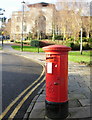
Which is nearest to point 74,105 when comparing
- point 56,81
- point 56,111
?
point 56,111

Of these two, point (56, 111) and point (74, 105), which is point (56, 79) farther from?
point (74, 105)

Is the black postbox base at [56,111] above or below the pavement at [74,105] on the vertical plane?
above

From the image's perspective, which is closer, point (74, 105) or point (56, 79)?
point (56, 79)

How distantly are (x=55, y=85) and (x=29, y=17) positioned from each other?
5605cm

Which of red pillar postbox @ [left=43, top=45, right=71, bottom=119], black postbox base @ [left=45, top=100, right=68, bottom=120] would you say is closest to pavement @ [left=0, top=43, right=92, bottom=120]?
black postbox base @ [left=45, top=100, right=68, bottom=120]

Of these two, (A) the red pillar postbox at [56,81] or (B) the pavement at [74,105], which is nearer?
(A) the red pillar postbox at [56,81]

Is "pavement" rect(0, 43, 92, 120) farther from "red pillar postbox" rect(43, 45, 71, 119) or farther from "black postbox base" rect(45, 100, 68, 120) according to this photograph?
"red pillar postbox" rect(43, 45, 71, 119)

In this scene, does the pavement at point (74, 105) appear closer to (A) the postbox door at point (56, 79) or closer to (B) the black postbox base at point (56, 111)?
(B) the black postbox base at point (56, 111)

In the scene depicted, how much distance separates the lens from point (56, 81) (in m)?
4.12

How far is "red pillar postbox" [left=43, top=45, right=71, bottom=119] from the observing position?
4086 mm

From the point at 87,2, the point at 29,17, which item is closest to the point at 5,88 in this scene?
the point at 87,2

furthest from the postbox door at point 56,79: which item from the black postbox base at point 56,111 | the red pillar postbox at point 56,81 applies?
the black postbox base at point 56,111

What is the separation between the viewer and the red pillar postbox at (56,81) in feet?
13.4

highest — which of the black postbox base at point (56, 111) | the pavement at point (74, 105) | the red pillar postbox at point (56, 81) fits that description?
the red pillar postbox at point (56, 81)
